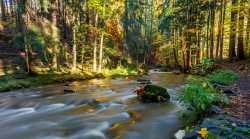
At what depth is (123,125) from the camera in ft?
13.3

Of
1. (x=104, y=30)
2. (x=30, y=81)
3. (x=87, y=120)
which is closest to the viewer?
(x=87, y=120)

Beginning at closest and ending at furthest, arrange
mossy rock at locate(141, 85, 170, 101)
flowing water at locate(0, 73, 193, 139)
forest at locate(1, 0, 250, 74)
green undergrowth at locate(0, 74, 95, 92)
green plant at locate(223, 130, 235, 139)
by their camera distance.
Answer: green plant at locate(223, 130, 235, 139) → flowing water at locate(0, 73, 193, 139) → mossy rock at locate(141, 85, 170, 101) → green undergrowth at locate(0, 74, 95, 92) → forest at locate(1, 0, 250, 74)

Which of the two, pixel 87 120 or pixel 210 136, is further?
pixel 87 120

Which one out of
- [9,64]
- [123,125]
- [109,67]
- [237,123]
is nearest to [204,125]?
[237,123]

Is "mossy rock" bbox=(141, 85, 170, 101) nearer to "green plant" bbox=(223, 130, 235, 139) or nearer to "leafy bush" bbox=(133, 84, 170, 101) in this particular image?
"leafy bush" bbox=(133, 84, 170, 101)

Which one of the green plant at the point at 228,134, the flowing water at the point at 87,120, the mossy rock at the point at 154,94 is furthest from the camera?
the mossy rock at the point at 154,94

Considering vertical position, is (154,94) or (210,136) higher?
(210,136)

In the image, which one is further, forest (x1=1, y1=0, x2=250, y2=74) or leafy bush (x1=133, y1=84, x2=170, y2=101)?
forest (x1=1, y1=0, x2=250, y2=74)

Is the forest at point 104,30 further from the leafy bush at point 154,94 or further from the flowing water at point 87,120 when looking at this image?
the flowing water at point 87,120

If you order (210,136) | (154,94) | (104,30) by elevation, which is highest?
(104,30)

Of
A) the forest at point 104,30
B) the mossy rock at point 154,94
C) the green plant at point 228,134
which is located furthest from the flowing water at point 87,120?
the forest at point 104,30

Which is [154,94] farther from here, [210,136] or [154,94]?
[210,136]

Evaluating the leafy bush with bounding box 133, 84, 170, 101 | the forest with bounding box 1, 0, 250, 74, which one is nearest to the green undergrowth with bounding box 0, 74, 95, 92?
the forest with bounding box 1, 0, 250, 74

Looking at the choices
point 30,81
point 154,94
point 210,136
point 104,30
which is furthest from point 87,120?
point 104,30
